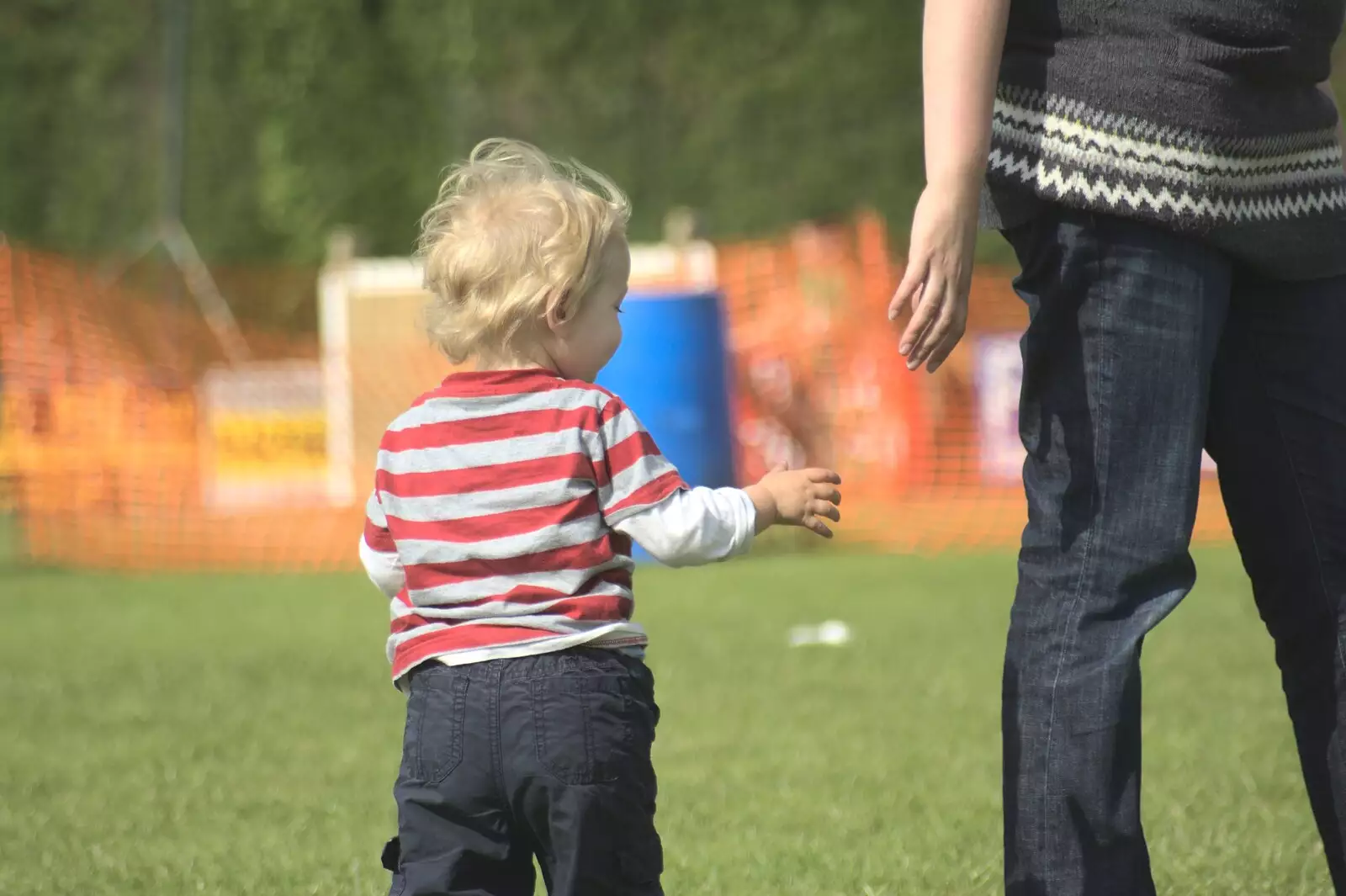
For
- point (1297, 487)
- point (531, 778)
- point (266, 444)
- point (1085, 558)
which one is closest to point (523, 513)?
point (531, 778)

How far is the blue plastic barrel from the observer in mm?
8383

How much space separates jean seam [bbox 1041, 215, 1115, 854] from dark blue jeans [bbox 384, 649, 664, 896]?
0.46 metres

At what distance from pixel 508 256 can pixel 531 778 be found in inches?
24.1

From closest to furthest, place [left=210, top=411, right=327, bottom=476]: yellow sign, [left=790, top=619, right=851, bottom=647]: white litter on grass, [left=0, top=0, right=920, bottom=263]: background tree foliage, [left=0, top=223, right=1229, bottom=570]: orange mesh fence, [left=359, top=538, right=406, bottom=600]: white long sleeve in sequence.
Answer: [left=359, top=538, right=406, bottom=600]: white long sleeve → [left=790, top=619, right=851, bottom=647]: white litter on grass → [left=0, top=223, right=1229, bottom=570]: orange mesh fence → [left=210, top=411, right=327, bottom=476]: yellow sign → [left=0, top=0, right=920, bottom=263]: background tree foliage

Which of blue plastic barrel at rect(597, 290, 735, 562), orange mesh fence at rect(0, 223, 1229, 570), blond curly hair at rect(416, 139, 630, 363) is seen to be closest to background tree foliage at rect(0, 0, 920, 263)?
orange mesh fence at rect(0, 223, 1229, 570)

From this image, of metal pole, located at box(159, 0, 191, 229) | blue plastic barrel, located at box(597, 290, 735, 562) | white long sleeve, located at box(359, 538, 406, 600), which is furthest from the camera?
metal pole, located at box(159, 0, 191, 229)

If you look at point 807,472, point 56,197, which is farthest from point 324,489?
point 807,472

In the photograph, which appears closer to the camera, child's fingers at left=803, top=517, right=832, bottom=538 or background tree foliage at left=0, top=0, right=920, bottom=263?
child's fingers at left=803, top=517, right=832, bottom=538

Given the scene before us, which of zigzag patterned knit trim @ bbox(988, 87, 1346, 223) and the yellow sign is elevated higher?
zigzag patterned knit trim @ bbox(988, 87, 1346, 223)

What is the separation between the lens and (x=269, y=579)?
788 cm

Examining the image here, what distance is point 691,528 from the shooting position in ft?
6.34

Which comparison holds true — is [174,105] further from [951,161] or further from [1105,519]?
[1105,519]

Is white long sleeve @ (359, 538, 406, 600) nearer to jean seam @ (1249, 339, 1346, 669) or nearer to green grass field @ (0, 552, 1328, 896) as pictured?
green grass field @ (0, 552, 1328, 896)

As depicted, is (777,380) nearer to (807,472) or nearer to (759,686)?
A: (759,686)
